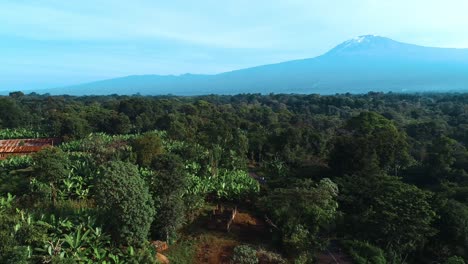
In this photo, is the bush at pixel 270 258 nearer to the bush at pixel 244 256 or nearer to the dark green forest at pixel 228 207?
the dark green forest at pixel 228 207

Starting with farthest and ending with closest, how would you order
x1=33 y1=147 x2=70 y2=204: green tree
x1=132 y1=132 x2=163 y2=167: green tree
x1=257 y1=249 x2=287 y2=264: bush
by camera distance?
x1=132 y1=132 x2=163 y2=167: green tree, x1=33 y1=147 x2=70 y2=204: green tree, x1=257 y1=249 x2=287 y2=264: bush

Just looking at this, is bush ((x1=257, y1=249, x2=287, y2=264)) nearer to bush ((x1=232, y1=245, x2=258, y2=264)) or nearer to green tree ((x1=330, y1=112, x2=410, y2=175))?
bush ((x1=232, y1=245, x2=258, y2=264))

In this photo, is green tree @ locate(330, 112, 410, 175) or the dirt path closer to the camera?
the dirt path

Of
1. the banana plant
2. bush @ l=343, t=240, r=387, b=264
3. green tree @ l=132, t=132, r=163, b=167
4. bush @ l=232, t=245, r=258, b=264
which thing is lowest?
bush @ l=343, t=240, r=387, b=264

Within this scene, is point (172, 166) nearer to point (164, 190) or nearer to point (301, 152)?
point (164, 190)

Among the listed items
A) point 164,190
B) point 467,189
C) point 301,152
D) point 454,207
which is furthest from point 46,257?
point 301,152

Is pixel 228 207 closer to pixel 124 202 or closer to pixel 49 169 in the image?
pixel 124 202

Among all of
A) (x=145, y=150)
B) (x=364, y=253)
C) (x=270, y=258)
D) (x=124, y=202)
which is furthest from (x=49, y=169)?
(x=364, y=253)

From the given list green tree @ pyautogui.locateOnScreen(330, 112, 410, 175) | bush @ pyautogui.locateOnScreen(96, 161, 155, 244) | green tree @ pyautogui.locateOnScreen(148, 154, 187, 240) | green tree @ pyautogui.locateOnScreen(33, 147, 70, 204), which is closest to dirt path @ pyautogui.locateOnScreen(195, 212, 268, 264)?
green tree @ pyautogui.locateOnScreen(148, 154, 187, 240)
